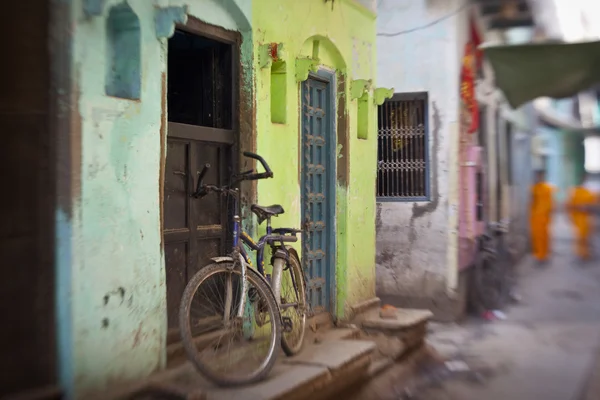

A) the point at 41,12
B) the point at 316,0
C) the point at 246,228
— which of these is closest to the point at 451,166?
the point at 316,0

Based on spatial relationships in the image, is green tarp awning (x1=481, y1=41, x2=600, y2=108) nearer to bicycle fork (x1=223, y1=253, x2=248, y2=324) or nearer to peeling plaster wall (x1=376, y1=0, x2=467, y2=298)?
peeling plaster wall (x1=376, y1=0, x2=467, y2=298)

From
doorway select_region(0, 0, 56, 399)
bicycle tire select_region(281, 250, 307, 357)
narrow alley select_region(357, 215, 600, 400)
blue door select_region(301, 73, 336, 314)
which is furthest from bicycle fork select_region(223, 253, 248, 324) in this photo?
blue door select_region(301, 73, 336, 314)

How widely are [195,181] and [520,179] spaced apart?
580 inches

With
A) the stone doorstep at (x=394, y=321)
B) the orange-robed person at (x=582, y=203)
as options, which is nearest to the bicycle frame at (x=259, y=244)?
the stone doorstep at (x=394, y=321)

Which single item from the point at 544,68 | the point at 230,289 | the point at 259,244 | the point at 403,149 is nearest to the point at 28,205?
the point at 230,289

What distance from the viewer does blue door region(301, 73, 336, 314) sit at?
6.68 meters

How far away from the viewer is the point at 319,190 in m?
6.97

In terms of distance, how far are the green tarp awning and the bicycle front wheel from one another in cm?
416

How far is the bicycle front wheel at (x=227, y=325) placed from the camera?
13.6 ft

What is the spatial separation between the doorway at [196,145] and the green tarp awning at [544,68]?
3344mm

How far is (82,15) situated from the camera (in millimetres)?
3781

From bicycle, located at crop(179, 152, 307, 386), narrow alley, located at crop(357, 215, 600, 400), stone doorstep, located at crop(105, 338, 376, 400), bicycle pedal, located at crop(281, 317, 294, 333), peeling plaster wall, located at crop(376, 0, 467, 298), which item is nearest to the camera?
stone doorstep, located at crop(105, 338, 376, 400)

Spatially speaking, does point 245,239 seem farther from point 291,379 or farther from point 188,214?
point 291,379

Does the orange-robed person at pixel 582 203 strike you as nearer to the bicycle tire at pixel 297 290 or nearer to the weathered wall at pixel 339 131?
the weathered wall at pixel 339 131
